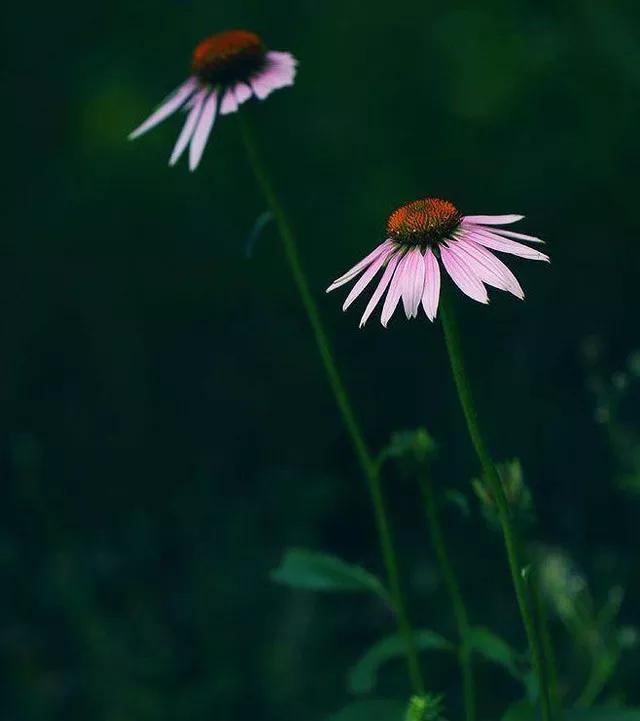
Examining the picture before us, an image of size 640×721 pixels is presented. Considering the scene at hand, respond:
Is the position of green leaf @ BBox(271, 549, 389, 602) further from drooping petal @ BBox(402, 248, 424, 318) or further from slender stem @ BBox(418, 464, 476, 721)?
drooping petal @ BBox(402, 248, 424, 318)

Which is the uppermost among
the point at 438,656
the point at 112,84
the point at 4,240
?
the point at 112,84

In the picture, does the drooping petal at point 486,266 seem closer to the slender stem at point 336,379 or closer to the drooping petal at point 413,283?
the drooping petal at point 413,283

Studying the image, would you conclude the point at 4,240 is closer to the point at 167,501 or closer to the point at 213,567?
the point at 167,501

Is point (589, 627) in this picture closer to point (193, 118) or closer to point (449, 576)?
point (449, 576)

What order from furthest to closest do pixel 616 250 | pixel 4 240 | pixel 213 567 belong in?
pixel 4 240 < pixel 616 250 < pixel 213 567

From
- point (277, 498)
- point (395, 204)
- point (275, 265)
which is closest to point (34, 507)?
point (277, 498)

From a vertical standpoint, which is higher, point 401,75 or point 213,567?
point 401,75
